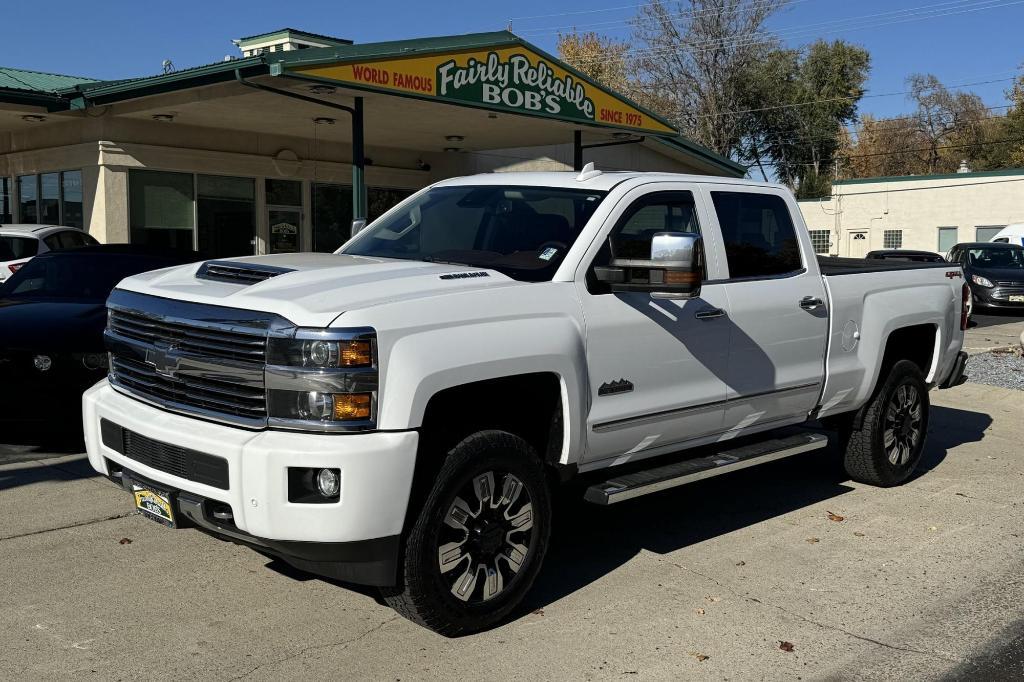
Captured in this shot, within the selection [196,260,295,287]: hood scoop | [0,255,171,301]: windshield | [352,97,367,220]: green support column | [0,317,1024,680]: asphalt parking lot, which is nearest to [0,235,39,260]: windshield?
[352,97,367,220]: green support column

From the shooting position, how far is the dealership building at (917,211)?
138 ft

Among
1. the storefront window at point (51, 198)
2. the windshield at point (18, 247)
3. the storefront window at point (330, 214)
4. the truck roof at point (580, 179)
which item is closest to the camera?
the truck roof at point (580, 179)

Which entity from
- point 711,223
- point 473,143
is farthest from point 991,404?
point 473,143

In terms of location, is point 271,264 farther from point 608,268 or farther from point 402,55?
point 402,55

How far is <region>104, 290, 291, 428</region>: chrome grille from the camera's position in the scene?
13.8ft

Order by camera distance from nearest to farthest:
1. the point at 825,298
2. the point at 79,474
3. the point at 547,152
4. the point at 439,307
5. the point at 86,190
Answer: the point at 439,307
the point at 825,298
the point at 79,474
the point at 86,190
the point at 547,152

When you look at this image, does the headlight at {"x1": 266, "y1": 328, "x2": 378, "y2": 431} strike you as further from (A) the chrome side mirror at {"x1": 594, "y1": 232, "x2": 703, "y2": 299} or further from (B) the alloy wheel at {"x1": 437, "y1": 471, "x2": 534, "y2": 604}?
(A) the chrome side mirror at {"x1": 594, "y1": 232, "x2": 703, "y2": 299}

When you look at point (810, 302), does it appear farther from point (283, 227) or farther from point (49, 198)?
point (49, 198)

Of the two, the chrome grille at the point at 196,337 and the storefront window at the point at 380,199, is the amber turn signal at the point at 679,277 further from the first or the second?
the storefront window at the point at 380,199

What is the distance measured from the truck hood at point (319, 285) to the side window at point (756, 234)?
1.72m

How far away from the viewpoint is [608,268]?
511cm

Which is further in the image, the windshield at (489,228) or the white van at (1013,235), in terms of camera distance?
the white van at (1013,235)

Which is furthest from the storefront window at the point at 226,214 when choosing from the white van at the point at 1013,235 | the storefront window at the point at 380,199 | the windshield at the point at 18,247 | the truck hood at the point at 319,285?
the white van at the point at 1013,235

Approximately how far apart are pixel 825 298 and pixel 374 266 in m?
3.04
